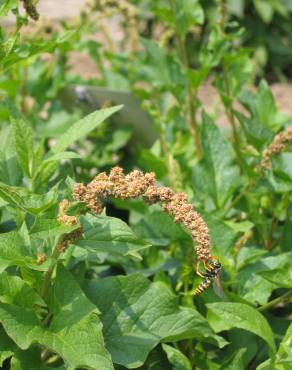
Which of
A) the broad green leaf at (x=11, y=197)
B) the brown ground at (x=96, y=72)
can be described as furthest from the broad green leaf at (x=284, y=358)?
the brown ground at (x=96, y=72)

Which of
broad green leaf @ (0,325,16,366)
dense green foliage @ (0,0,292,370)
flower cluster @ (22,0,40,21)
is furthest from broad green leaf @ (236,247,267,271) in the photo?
flower cluster @ (22,0,40,21)

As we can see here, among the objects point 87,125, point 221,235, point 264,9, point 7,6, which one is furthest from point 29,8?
point 264,9

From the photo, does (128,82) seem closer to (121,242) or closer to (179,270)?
(179,270)

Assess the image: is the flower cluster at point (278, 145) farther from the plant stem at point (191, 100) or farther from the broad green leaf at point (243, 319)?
the plant stem at point (191, 100)

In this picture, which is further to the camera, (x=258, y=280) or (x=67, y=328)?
(x=258, y=280)

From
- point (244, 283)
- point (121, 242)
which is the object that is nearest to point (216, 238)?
A: point (244, 283)

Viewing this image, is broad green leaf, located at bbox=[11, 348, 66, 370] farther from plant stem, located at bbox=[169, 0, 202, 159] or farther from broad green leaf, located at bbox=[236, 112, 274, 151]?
plant stem, located at bbox=[169, 0, 202, 159]

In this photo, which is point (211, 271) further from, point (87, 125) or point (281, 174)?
point (281, 174)

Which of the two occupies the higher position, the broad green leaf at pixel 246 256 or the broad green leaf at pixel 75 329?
the broad green leaf at pixel 75 329

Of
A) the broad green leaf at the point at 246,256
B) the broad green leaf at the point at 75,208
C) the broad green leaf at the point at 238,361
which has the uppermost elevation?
the broad green leaf at the point at 75,208
